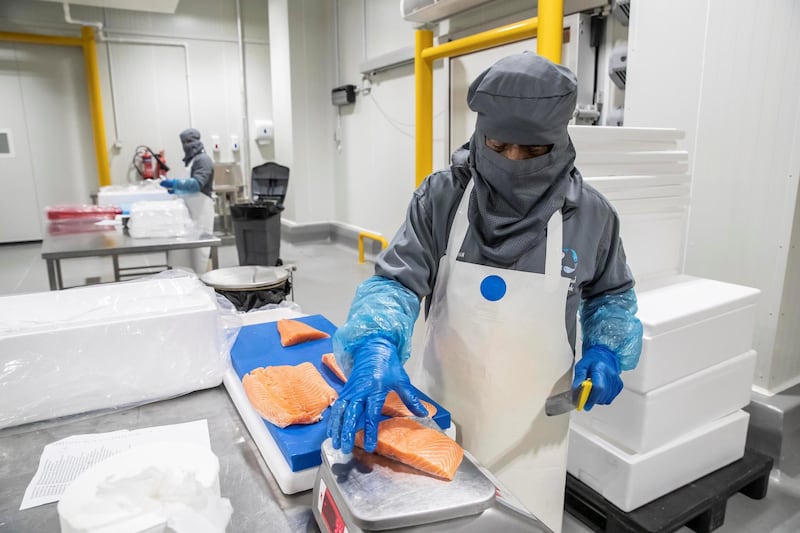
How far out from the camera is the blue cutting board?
3.34ft

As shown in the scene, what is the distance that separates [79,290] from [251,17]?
756 cm

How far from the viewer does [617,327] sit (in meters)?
1.40

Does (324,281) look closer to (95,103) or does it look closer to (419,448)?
(95,103)

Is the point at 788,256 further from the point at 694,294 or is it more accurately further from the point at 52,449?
the point at 52,449

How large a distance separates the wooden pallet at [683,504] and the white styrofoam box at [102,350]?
1385 millimetres

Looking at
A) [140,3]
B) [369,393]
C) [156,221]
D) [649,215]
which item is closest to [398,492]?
[369,393]

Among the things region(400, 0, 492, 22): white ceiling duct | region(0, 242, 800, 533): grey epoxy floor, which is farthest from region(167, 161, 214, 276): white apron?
region(400, 0, 492, 22): white ceiling duct

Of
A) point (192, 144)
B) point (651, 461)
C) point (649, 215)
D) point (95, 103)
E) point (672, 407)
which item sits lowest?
point (651, 461)

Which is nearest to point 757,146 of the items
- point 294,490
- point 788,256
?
point 788,256

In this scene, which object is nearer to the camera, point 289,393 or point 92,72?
point 289,393

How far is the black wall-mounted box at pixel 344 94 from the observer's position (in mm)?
6546

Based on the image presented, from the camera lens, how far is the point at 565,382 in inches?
56.0

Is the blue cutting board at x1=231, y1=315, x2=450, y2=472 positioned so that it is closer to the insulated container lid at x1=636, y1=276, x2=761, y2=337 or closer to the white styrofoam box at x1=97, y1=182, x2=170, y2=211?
the insulated container lid at x1=636, y1=276, x2=761, y2=337

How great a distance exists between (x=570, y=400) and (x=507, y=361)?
174mm
